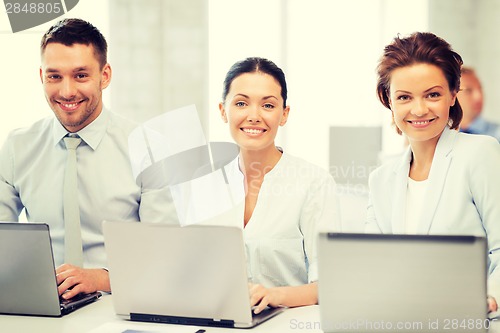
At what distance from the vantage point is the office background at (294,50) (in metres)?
5.76

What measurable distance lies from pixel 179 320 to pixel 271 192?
624mm

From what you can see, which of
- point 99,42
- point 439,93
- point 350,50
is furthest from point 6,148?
point 350,50

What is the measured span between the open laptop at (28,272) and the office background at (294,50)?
371 centimetres

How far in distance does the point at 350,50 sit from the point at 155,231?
16.7ft

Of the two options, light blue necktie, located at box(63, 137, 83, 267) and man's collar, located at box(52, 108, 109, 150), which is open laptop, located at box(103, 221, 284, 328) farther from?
man's collar, located at box(52, 108, 109, 150)

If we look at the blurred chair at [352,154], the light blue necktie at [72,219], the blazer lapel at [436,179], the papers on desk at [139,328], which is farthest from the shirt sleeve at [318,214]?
the blurred chair at [352,154]

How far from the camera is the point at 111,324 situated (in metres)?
1.79

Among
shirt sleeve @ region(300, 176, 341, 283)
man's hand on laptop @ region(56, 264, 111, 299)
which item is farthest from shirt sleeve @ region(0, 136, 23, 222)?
shirt sleeve @ region(300, 176, 341, 283)

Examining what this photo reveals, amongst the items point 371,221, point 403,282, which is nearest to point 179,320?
point 403,282

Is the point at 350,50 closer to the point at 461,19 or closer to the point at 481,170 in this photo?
the point at 461,19

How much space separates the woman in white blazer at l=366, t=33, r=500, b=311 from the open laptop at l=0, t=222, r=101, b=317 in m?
0.96

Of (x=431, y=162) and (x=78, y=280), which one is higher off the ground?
(x=431, y=162)

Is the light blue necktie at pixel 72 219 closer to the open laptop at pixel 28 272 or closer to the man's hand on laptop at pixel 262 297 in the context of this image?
the open laptop at pixel 28 272

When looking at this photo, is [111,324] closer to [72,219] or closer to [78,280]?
[78,280]
